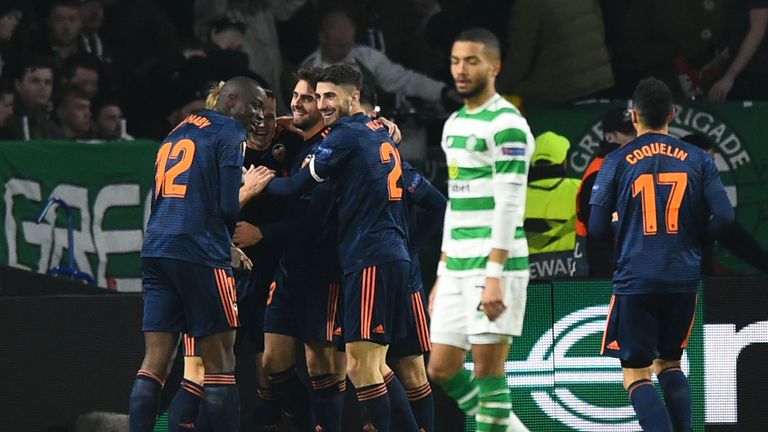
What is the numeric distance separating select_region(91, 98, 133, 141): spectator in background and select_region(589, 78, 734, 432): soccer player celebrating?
180 inches

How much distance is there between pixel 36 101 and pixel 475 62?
5.08m

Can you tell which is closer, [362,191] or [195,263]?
[195,263]

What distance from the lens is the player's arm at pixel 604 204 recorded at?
28.6 ft

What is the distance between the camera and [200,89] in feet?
40.4

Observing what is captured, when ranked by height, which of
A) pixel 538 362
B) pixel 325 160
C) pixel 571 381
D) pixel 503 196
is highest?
pixel 325 160

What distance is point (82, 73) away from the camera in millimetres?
12266

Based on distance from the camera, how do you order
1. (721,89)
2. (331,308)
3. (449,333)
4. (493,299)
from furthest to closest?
(721,89) → (331,308) → (449,333) → (493,299)

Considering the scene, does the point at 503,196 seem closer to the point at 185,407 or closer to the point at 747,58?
the point at 185,407

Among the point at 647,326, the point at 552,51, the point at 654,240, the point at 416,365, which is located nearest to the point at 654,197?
the point at 654,240

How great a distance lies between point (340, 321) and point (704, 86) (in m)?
4.66

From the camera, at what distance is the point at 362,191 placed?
866 centimetres

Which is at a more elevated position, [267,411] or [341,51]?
[341,51]

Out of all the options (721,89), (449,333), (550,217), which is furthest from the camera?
(721,89)

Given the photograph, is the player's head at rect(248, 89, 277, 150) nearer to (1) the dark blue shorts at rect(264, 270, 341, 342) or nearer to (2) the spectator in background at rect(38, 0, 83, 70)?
(1) the dark blue shorts at rect(264, 270, 341, 342)
